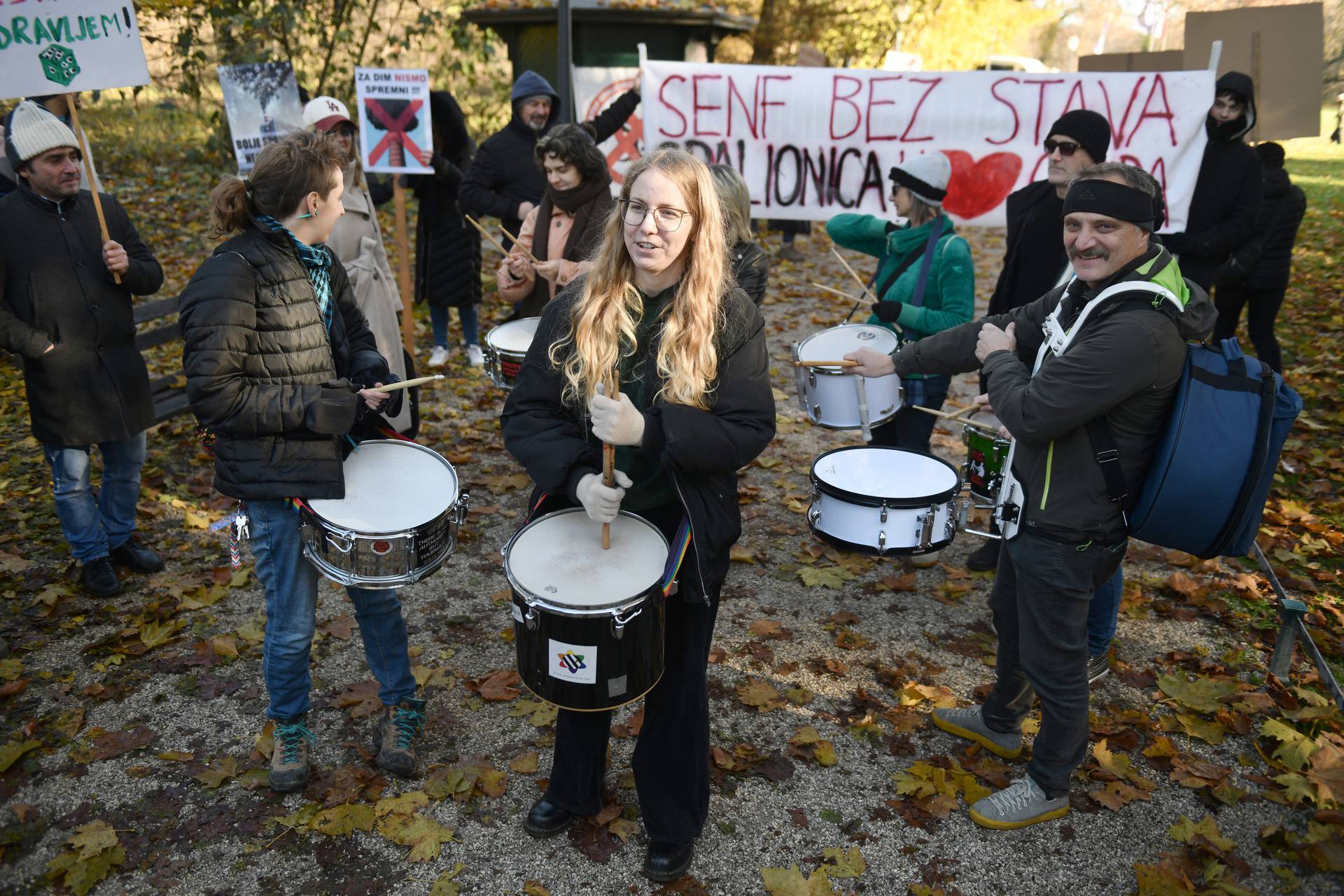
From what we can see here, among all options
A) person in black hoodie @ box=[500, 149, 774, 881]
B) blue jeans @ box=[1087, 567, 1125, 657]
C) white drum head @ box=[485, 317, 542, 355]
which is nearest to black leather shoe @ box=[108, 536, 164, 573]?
white drum head @ box=[485, 317, 542, 355]

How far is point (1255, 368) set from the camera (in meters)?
2.94

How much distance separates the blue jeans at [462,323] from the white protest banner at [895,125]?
2.14m

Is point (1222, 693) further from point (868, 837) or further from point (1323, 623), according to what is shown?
point (868, 837)

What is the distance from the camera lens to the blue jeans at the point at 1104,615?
3.84 meters

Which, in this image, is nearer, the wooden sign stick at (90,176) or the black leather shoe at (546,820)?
the black leather shoe at (546,820)

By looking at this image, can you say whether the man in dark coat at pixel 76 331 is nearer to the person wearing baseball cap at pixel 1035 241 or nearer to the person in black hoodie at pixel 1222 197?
the person wearing baseball cap at pixel 1035 241

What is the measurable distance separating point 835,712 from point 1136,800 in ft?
3.91

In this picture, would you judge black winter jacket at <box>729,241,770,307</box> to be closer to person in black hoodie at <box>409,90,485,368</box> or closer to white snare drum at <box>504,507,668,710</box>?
white snare drum at <box>504,507,668,710</box>

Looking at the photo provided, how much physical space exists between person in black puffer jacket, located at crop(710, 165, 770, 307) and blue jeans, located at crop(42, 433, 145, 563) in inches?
130

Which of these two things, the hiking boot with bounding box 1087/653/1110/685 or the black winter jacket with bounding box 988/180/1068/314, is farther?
the black winter jacket with bounding box 988/180/1068/314

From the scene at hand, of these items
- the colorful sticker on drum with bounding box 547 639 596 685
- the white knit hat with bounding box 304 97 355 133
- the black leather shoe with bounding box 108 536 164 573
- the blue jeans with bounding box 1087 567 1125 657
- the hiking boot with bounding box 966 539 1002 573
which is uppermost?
the white knit hat with bounding box 304 97 355 133

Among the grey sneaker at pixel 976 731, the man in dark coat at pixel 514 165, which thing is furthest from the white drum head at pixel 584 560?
the man in dark coat at pixel 514 165

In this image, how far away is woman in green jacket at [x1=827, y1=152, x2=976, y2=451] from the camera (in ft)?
15.2

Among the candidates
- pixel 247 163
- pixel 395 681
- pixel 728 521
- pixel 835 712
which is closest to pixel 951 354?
pixel 728 521
